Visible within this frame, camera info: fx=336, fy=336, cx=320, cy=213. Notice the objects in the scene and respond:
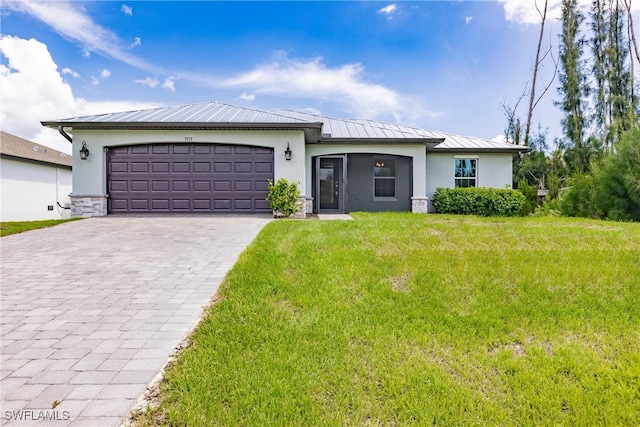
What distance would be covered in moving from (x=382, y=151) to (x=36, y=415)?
40.9 ft

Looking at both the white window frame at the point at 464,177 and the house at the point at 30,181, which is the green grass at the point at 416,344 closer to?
the white window frame at the point at 464,177

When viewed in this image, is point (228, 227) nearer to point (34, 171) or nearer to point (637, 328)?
point (637, 328)

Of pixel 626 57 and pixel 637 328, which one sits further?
pixel 626 57

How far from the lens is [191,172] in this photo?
11484 mm

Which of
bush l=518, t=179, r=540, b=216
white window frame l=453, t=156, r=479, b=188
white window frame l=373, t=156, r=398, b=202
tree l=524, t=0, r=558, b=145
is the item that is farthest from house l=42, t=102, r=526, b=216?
tree l=524, t=0, r=558, b=145

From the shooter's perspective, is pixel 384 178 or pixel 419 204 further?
pixel 384 178

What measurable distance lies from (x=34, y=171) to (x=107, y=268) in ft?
57.8

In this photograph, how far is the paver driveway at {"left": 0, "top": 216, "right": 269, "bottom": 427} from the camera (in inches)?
81.6

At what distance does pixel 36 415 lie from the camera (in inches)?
75.4

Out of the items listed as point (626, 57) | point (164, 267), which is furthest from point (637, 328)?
point (626, 57)

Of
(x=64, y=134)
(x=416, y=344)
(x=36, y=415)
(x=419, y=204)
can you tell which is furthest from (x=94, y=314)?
(x=419, y=204)

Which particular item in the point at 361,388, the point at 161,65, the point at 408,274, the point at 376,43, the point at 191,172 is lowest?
the point at 361,388

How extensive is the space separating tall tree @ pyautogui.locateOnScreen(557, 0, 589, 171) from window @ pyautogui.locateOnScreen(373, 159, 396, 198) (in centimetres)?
1115

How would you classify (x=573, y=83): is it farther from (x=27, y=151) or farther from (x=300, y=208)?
(x=27, y=151)
